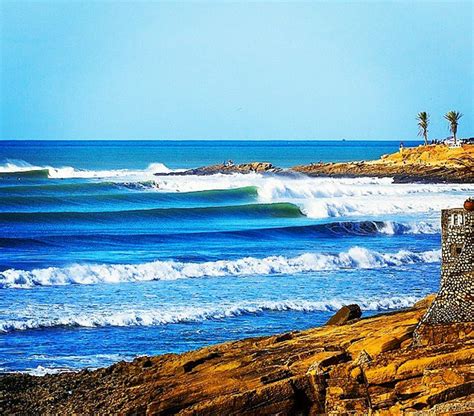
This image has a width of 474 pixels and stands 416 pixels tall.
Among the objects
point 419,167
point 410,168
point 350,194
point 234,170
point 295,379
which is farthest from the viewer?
point 234,170

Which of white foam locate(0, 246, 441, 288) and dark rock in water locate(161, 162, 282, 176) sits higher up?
dark rock in water locate(161, 162, 282, 176)

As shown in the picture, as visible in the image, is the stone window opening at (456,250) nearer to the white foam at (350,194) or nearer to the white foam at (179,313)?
the white foam at (179,313)

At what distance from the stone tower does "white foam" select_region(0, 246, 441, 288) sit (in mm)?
14799

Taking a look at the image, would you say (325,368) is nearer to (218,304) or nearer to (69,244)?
(218,304)

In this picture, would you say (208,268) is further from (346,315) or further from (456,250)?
(456,250)

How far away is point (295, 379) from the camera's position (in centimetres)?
1230

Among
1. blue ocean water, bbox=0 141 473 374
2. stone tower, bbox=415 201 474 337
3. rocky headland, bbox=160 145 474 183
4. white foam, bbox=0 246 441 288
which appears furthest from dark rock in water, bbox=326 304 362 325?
rocky headland, bbox=160 145 474 183

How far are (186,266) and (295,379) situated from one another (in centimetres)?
1597

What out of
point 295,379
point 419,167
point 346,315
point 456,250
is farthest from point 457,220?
point 419,167

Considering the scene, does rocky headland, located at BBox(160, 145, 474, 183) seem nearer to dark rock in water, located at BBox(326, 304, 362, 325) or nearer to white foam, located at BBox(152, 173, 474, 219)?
white foam, located at BBox(152, 173, 474, 219)

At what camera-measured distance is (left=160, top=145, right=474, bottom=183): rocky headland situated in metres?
69.9

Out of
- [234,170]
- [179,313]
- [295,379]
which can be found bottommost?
[179,313]

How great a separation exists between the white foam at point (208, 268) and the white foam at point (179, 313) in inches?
182

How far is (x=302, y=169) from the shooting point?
276 ft
